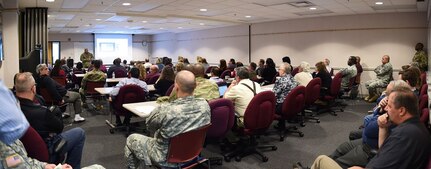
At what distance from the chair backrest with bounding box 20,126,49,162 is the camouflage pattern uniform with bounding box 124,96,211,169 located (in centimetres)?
70

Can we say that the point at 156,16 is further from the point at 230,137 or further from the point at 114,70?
the point at 230,137

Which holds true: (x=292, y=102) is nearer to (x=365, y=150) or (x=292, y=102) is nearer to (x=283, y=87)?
(x=283, y=87)

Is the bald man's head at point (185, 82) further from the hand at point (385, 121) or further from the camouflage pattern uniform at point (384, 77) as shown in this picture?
the camouflage pattern uniform at point (384, 77)

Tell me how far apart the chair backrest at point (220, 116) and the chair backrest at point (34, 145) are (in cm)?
153

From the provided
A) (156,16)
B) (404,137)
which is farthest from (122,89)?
(156,16)

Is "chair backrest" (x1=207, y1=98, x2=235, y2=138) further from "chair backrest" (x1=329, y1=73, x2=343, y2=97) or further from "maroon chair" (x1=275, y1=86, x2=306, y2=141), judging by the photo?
"chair backrest" (x1=329, y1=73, x2=343, y2=97)

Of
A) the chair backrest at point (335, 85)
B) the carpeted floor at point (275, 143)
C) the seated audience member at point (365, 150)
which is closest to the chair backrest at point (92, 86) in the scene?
the carpeted floor at point (275, 143)

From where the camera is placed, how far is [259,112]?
3674 mm

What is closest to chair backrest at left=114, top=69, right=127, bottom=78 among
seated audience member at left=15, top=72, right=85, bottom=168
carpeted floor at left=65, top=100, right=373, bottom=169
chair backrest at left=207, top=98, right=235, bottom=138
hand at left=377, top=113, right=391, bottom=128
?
carpeted floor at left=65, top=100, right=373, bottom=169

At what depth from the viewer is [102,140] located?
15.5ft

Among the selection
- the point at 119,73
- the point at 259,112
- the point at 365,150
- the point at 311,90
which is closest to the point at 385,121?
the point at 365,150

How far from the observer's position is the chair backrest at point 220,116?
10.6 feet

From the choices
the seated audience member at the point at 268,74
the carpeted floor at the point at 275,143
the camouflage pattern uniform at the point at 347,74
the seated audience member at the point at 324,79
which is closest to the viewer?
the carpeted floor at the point at 275,143

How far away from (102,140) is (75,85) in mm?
4893
